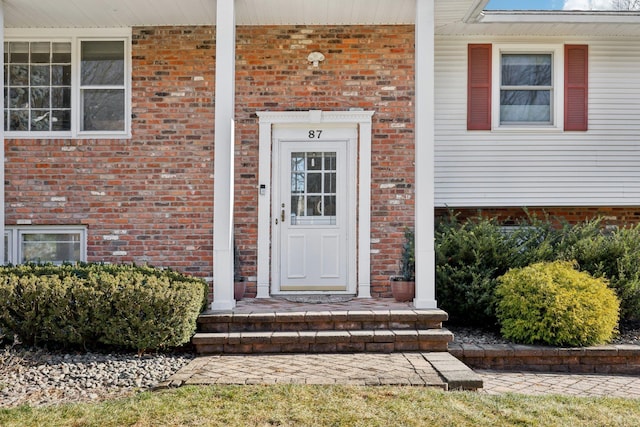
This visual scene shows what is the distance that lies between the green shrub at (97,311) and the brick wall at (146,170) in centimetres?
196

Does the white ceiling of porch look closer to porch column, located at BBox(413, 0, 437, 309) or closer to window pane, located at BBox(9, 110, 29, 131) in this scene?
porch column, located at BBox(413, 0, 437, 309)

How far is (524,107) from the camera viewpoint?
25.9 feet

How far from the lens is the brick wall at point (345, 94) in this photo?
23.7 ft

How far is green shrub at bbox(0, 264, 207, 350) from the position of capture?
5059mm

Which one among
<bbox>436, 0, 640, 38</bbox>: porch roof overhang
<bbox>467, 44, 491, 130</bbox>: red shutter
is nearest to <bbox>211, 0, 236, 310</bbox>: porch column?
<bbox>436, 0, 640, 38</bbox>: porch roof overhang

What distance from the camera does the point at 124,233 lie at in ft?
23.7

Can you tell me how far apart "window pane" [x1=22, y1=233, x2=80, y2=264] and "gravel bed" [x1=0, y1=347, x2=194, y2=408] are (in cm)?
235

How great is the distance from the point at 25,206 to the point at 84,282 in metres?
2.61

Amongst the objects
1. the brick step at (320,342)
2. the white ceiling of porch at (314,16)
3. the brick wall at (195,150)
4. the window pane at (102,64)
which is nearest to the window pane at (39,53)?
the white ceiling of porch at (314,16)

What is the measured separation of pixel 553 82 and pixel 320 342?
506 cm

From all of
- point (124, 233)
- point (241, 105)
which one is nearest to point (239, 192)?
point (241, 105)

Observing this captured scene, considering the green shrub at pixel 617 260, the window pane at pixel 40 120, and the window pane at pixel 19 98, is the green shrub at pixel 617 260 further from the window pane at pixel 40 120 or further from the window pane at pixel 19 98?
the window pane at pixel 19 98

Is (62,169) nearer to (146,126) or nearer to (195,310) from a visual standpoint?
(146,126)

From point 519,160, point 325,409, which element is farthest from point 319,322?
point 519,160
